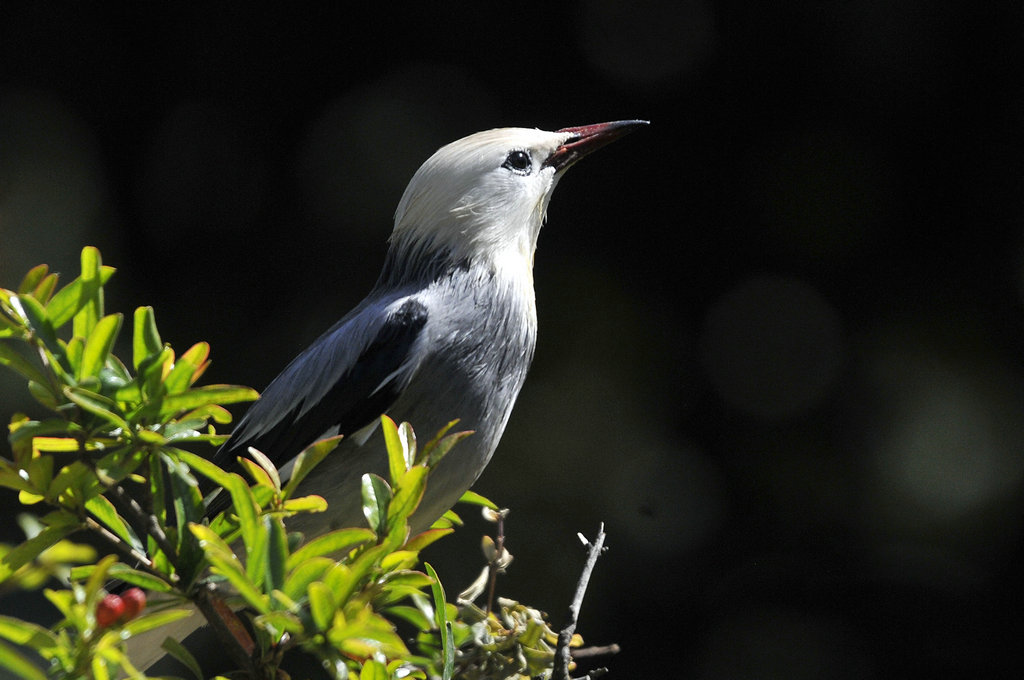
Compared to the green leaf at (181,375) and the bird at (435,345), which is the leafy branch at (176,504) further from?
the bird at (435,345)

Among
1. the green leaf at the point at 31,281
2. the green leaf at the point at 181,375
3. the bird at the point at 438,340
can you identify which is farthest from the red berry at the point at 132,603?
the bird at the point at 438,340

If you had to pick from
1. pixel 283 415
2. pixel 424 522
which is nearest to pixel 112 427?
pixel 424 522

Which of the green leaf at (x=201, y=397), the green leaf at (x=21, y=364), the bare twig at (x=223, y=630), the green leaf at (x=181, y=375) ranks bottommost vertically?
the bare twig at (x=223, y=630)

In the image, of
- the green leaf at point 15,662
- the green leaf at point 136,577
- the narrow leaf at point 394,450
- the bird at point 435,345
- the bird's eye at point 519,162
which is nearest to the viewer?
the green leaf at point 15,662

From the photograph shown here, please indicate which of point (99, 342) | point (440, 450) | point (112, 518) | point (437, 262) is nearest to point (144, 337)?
point (99, 342)

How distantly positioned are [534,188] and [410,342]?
0.39 metres

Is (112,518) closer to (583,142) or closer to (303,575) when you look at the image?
(303,575)

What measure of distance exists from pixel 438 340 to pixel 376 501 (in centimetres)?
61

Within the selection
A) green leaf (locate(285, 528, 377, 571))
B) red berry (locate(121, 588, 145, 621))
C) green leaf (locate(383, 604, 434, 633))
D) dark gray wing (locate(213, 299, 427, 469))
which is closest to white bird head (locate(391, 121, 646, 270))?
dark gray wing (locate(213, 299, 427, 469))

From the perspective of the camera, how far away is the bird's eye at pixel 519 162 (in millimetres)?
1614

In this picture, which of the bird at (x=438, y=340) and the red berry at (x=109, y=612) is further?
the bird at (x=438, y=340)

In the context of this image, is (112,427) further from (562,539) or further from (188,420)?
(562,539)

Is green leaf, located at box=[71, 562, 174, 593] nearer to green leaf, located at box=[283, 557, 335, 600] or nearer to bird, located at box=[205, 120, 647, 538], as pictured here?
green leaf, located at box=[283, 557, 335, 600]

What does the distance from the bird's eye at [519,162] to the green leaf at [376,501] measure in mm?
918
